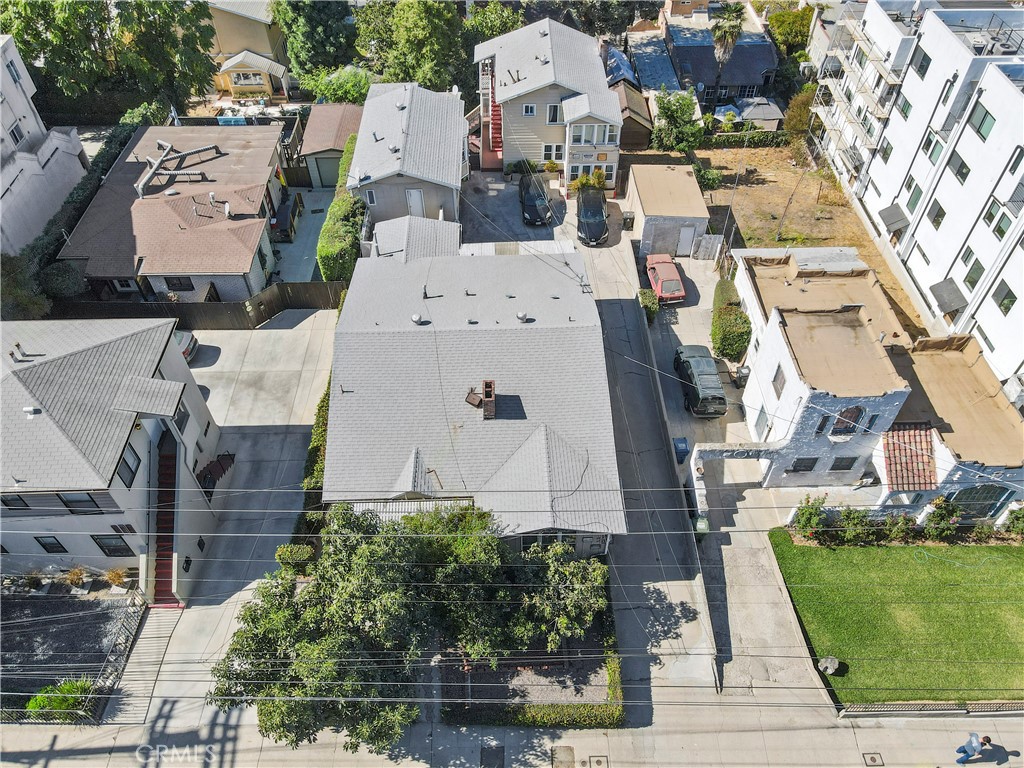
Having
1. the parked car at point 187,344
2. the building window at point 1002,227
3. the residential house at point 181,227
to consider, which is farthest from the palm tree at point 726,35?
the parked car at point 187,344

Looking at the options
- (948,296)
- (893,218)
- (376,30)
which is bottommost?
(893,218)

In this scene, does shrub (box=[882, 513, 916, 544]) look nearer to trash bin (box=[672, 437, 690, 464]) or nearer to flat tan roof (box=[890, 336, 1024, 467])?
flat tan roof (box=[890, 336, 1024, 467])

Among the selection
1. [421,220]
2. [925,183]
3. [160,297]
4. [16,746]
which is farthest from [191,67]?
[925,183]

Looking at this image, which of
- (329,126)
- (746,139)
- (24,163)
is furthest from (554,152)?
(24,163)

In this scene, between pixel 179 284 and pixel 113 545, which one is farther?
pixel 179 284

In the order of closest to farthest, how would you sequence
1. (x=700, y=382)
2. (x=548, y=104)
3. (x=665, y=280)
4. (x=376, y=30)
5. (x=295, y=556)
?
(x=295, y=556) < (x=700, y=382) < (x=665, y=280) < (x=548, y=104) < (x=376, y=30)

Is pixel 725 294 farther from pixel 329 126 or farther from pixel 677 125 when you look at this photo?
pixel 329 126

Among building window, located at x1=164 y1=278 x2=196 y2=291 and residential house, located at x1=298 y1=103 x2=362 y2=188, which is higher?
residential house, located at x1=298 y1=103 x2=362 y2=188

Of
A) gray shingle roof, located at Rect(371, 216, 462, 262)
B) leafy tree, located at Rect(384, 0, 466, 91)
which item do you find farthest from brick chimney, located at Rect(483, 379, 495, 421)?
leafy tree, located at Rect(384, 0, 466, 91)
